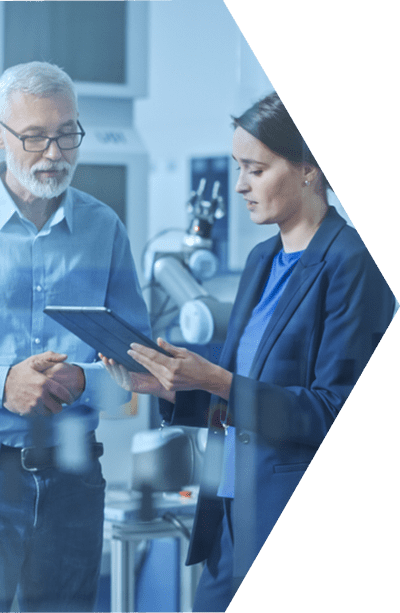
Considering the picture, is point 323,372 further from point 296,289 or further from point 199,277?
point 199,277

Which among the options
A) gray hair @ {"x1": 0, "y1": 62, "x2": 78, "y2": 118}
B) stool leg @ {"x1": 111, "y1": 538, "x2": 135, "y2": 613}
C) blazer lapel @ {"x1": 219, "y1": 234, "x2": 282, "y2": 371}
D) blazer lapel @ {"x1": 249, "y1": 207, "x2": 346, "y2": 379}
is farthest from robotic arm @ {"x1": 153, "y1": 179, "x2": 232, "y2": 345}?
stool leg @ {"x1": 111, "y1": 538, "x2": 135, "y2": 613}

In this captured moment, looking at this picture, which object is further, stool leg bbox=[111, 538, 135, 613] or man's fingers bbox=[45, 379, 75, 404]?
stool leg bbox=[111, 538, 135, 613]

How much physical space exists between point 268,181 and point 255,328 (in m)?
0.35

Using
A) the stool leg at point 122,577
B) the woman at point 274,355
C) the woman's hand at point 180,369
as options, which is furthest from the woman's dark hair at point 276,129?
the stool leg at point 122,577

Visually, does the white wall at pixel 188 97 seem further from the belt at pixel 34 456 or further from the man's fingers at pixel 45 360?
the belt at pixel 34 456

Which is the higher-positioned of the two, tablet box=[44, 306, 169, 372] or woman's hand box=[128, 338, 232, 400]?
tablet box=[44, 306, 169, 372]

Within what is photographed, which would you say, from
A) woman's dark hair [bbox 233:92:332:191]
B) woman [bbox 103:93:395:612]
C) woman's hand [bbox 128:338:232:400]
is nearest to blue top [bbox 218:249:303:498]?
woman [bbox 103:93:395:612]

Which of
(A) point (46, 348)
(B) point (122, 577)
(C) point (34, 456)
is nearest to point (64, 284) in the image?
(A) point (46, 348)

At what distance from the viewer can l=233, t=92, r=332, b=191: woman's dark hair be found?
1.49 metres

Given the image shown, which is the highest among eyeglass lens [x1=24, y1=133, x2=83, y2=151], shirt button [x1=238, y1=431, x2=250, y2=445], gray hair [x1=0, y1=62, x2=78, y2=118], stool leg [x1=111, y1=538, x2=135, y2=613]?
gray hair [x1=0, y1=62, x2=78, y2=118]

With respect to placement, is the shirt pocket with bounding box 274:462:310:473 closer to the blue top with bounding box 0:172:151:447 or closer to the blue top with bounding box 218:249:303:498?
the blue top with bounding box 218:249:303:498

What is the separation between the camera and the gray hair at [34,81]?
1409mm

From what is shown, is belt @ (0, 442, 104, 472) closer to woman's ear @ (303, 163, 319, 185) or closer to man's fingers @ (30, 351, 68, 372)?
man's fingers @ (30, 351, 68, 372)

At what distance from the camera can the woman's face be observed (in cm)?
150
